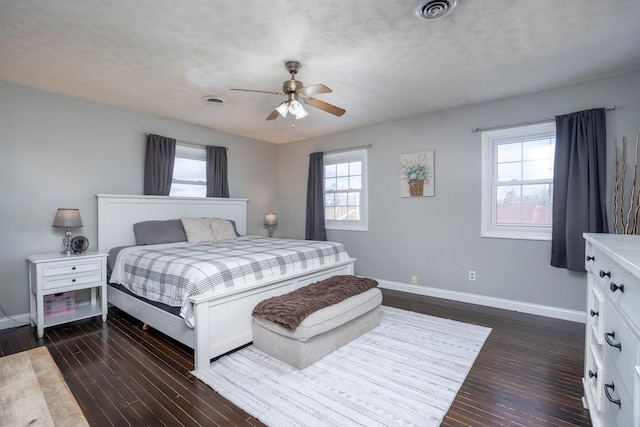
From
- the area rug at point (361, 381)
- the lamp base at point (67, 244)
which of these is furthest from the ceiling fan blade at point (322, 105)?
the lamp base at point (67, 244)

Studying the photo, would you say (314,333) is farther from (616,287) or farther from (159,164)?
(159,164)

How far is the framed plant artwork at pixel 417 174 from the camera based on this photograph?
13.4 feet

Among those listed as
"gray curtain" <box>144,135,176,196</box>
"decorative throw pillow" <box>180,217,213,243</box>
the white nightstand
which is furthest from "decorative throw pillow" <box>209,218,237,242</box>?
the white nightstand

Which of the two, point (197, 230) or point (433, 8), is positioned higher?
point (433, 8)

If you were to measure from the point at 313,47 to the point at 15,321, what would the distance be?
3.95 meters

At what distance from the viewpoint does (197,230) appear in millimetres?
3992

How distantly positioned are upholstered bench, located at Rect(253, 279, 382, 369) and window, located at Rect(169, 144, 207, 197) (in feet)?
9.20

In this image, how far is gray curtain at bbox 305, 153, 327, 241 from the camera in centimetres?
514

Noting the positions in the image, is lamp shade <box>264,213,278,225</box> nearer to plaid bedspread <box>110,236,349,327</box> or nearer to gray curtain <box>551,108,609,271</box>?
plaid bedspread <box>110,236,349,327</box>

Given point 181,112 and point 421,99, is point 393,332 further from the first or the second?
point 181,112

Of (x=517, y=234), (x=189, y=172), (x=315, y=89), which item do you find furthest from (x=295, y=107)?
(x=517, y=234)

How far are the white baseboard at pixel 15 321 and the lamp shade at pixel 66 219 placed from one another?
1.02 meters

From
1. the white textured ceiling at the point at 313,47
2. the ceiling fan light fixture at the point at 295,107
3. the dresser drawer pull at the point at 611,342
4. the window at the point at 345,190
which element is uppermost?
the white textured ceiling at the point at 313,47

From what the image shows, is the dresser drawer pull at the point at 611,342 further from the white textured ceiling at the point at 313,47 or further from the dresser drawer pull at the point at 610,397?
the white textured ceiling at the point at 313,47
